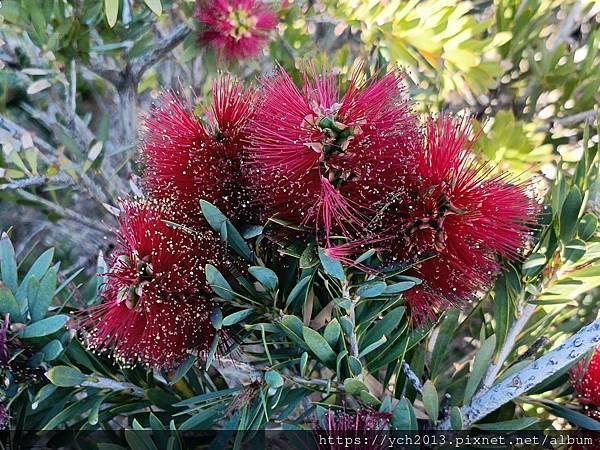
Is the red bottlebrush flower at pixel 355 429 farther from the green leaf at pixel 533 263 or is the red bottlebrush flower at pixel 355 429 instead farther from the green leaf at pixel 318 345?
the green leaf at pixel 533 263

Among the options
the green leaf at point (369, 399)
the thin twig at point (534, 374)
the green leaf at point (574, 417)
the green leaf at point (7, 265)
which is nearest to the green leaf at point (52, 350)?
the green leaf at point (7, 265)

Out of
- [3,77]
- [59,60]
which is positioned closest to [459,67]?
[59,60]

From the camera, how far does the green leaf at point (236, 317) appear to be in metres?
0.56

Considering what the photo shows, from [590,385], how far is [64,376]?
1.93 feet

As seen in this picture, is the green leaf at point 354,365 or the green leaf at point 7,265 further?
the green leaf at point 7,265

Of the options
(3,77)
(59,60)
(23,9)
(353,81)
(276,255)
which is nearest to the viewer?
(353,81)

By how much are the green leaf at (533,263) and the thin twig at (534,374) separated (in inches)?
3.7

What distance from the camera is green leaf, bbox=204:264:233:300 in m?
0.54

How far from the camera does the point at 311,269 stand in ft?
1.88

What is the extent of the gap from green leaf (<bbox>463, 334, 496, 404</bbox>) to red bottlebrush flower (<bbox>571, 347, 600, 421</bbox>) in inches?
4.6

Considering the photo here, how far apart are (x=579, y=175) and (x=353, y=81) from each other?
1.13 ft

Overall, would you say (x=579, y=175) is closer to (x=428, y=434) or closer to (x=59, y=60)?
(x=428, y=434)

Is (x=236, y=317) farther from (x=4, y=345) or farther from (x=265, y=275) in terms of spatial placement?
(x=4, y=345)

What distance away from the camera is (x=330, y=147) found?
0.50 metres
